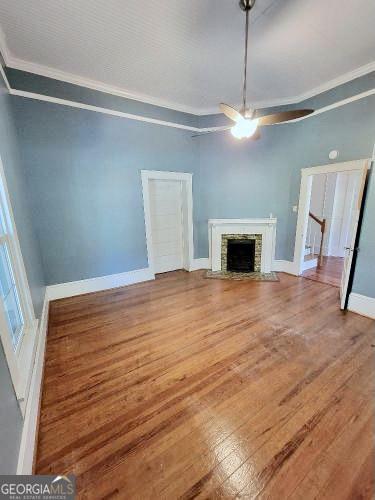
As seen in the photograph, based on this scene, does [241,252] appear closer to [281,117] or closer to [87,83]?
[281,117]

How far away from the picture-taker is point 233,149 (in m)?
4.26

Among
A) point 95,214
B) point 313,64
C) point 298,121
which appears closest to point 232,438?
point 95,214

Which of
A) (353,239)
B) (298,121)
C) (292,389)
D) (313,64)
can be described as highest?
(313,64)

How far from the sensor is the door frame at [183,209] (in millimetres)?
3963

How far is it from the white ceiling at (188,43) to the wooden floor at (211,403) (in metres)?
3.36

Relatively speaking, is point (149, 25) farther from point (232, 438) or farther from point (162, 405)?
point (232, 438)

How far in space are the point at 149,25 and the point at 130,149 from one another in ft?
5.72

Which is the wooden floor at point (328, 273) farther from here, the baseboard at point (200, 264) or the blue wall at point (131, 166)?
the baseboard at point (200, 264)

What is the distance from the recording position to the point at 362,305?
285 cm

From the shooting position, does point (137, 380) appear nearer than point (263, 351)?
Yes

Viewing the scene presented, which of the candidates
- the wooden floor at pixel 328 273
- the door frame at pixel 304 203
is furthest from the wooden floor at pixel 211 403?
the door frame at pixel 304 203

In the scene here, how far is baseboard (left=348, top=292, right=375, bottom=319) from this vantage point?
9.09 ft

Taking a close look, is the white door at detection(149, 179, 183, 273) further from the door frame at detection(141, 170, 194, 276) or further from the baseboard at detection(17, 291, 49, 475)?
the baseboard at detection(17, 291, 49, 475)

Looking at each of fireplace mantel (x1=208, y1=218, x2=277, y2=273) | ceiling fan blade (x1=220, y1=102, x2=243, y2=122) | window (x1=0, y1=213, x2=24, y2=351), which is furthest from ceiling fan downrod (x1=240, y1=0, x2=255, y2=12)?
fireplace mantel (x1=208, y1=218, x2=277, y2=273)
